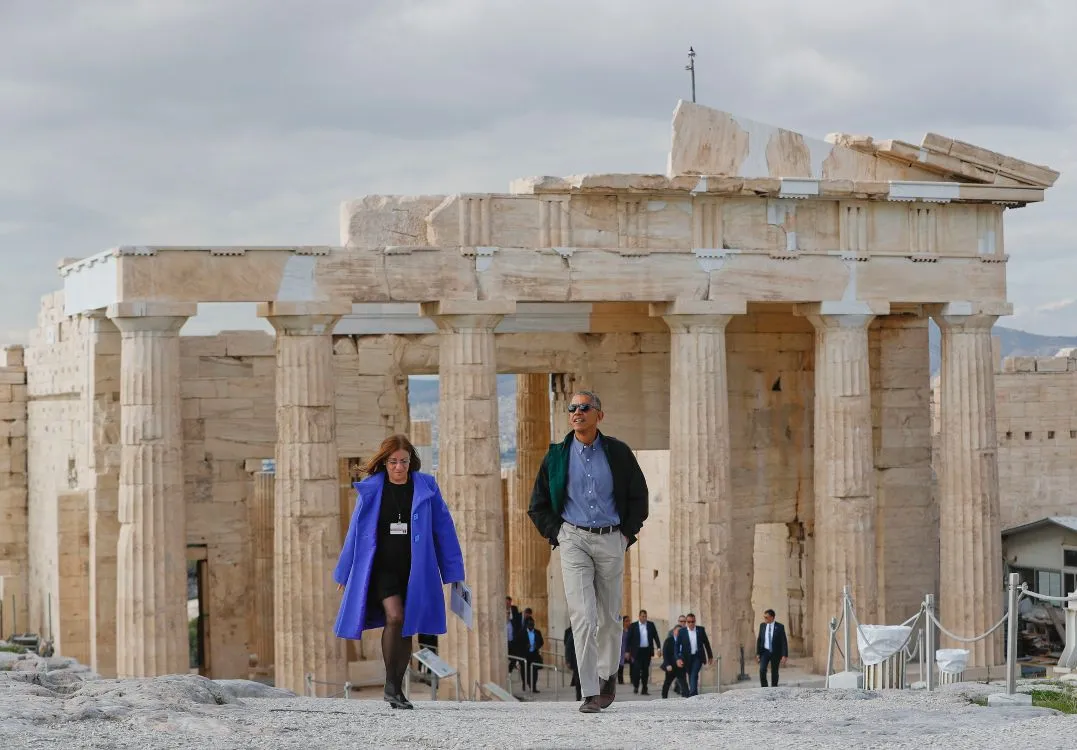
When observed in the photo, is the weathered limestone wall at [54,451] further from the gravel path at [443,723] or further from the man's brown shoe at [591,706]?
the man's brown shoe at [591,706]

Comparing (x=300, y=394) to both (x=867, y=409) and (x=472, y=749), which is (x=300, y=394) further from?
(x=472, y=749)

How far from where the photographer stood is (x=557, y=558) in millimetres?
29844

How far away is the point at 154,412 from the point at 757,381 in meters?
10.7

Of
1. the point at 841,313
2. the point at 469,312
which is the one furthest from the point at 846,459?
the point at 469,312

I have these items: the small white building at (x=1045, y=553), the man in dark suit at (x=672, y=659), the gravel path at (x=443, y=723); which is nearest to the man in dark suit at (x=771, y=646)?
the man in dark suit at (x=672, y=659)

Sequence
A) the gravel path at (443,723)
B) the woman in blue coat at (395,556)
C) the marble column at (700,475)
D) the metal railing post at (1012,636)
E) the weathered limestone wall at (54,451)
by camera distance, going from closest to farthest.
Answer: the gravel path at (443,723)
the woman in blue coat at (395,556)
the metal railing post at (1012,636)
the marble column at (700,475)
the weathered limestone wall at (54,451)

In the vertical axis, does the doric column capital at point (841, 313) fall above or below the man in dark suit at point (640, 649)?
above

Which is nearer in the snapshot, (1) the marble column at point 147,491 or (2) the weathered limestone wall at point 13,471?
(1) the marble column at point 147,491

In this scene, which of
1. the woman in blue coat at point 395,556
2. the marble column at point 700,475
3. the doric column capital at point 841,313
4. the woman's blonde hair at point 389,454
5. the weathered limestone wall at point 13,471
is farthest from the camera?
the weathered limestone wall at point 13,471

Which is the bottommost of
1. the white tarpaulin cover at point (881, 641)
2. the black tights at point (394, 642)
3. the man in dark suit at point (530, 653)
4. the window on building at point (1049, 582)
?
the man in dark suit at point (530, 653)

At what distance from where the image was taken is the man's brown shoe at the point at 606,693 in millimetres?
13227

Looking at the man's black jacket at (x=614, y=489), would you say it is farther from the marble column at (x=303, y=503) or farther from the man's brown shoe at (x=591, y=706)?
the marble column at (x=303, y=503)

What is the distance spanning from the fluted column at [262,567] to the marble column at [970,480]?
10518 millimetres

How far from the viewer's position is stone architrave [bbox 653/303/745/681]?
2503 cm
